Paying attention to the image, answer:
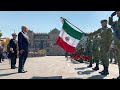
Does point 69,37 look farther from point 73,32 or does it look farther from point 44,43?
point 44,43

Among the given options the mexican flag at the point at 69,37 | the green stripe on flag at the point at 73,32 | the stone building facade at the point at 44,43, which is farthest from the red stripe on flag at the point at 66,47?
the stone building facade at the point at 44,43

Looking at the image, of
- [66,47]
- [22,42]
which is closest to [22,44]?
[22,42]

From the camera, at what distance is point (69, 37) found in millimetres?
8188

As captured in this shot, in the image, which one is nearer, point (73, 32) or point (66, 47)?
point (73, 32)

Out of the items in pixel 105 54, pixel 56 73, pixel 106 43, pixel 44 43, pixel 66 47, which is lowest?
pixel 56 73

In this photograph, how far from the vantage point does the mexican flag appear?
809 cm

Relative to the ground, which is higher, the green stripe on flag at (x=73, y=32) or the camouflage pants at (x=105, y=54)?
the green stripe on flag at (x=73, y=32)

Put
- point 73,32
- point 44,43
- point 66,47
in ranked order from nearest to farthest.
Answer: point 73,32
point 66,47
point 44,43

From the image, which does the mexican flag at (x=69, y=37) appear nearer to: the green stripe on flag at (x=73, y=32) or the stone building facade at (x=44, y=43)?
the green stripe on flag at (x=73, y=32)

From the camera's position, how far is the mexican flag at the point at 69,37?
8094 millimetres

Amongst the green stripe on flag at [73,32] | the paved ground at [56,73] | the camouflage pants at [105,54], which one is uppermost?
the green stripe on flag at [73,32]
